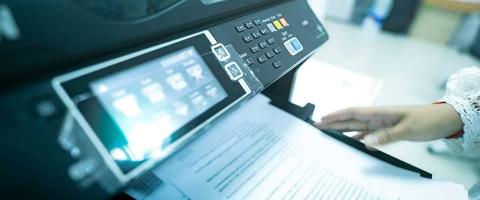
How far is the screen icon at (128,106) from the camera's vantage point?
229mm

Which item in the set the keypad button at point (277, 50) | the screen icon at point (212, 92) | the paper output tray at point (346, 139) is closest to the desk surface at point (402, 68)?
the paper output tray at point (346, 139)

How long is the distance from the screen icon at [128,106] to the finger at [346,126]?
0.31 meters

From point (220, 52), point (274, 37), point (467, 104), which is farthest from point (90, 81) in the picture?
point (467, 104)

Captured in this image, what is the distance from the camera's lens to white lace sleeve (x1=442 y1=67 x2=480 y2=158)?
0.48 meters

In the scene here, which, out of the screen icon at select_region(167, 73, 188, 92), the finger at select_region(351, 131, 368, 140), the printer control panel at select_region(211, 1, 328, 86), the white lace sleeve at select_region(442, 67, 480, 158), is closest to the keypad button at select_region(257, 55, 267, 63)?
the printer control panel at select_region(211, 1, 328, 86)

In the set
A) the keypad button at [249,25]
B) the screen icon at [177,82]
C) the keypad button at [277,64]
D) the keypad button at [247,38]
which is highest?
the keypad button at [249,25]

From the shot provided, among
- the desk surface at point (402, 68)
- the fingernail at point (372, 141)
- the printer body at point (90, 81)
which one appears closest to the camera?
Result: the printer body at point (90, 81)

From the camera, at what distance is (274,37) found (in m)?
0.40

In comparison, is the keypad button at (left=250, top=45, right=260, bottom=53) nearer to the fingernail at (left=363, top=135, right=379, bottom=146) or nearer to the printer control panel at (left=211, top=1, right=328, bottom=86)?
the printer control panel at (left=211, top=1, right=328, bottom=86)

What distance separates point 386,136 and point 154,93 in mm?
359

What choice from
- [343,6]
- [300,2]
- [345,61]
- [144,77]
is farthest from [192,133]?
[343,6]

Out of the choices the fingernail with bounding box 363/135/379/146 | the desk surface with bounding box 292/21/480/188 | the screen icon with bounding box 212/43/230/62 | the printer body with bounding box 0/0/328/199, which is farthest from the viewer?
the desk surface with bounding box 292/21/480/188

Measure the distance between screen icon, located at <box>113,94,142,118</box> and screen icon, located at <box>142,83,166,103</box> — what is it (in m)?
0.01

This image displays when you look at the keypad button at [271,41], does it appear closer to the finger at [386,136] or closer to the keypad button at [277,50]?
the keypad button at [277,50]
